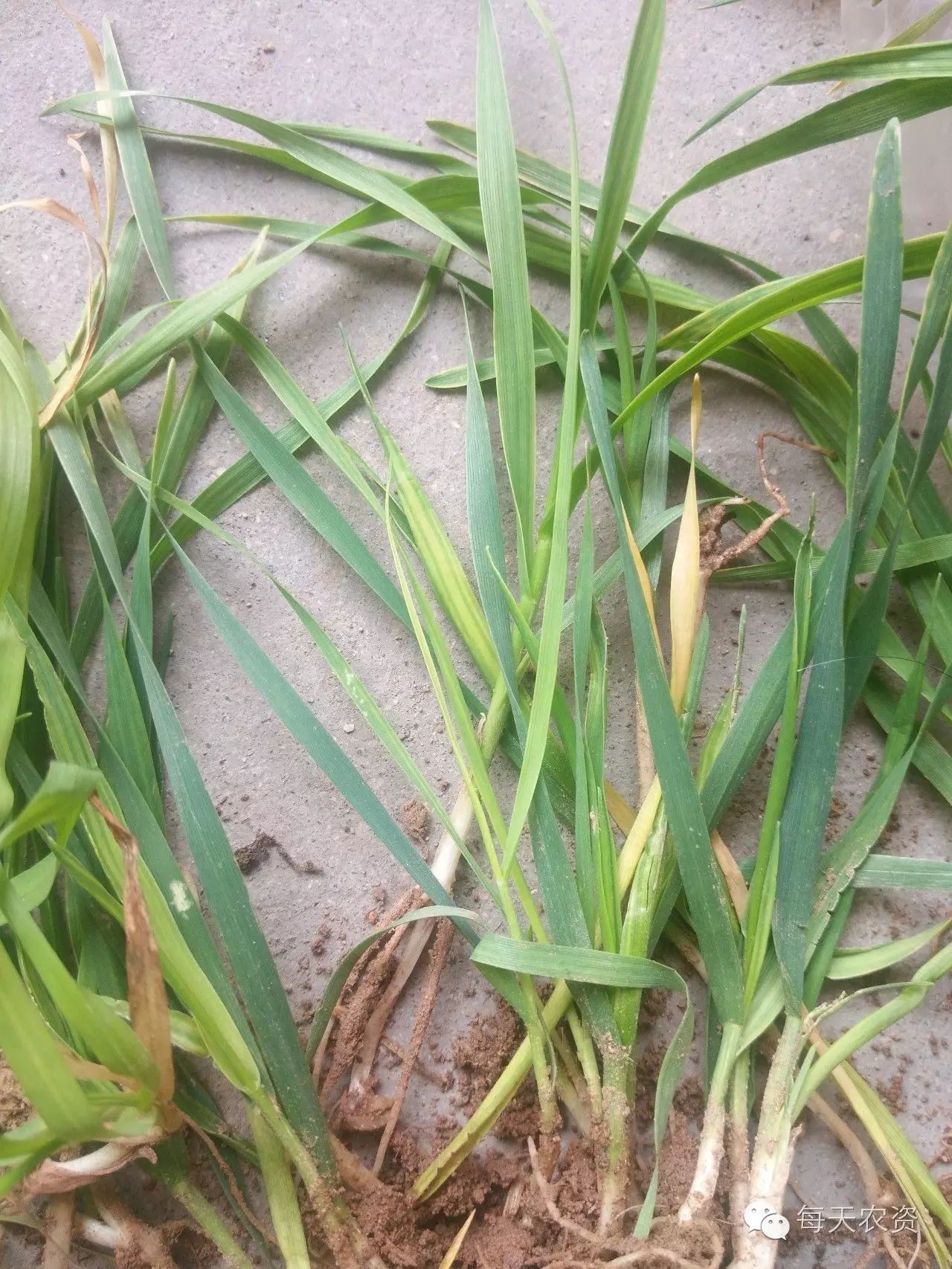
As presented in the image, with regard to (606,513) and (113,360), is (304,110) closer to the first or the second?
(113,360)

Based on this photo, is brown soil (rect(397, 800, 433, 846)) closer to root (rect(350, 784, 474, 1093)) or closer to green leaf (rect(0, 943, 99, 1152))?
root (rect(350, 784, 474, 1093))

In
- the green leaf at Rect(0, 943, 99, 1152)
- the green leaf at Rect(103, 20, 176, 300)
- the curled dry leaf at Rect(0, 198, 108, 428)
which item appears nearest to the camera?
the green leaf at Rect(0, 943, 99, 1152)

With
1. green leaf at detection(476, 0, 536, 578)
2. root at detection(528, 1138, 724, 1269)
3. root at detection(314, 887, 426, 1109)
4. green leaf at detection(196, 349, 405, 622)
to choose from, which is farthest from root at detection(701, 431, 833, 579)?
root at detection(528, 1138, 724, 1269)

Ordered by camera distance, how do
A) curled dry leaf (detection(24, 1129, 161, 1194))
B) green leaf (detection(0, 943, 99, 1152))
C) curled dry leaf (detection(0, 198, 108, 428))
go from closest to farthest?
green leaf (detection(0, 943, 99, 1152)) → curled dry leaf (detection(24, 1129, 161, 1194)) → curled dry leaf (detection(0, 198, 108, 428))

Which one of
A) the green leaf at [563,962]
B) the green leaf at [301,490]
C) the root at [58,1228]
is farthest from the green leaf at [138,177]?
the root at [58,1228]

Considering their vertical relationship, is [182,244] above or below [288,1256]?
above

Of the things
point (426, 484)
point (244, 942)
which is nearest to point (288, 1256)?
point (244, 942)

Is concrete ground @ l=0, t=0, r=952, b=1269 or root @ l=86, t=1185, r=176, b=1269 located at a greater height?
concrete ground @ l=0, t=0, r=952, b=1269
